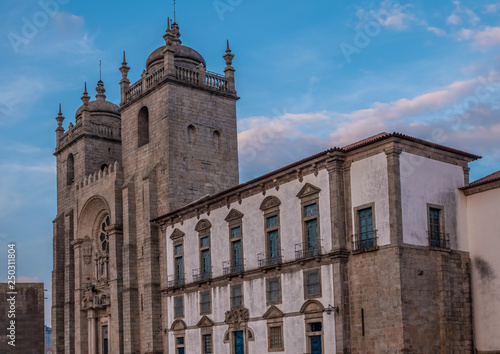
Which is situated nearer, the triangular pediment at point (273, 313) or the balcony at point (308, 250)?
the balcony at point (308, 250)

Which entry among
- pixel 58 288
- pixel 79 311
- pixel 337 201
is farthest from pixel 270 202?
pixel 58 288

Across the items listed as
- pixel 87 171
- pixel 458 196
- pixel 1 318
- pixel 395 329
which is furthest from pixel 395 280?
pixel 1 318

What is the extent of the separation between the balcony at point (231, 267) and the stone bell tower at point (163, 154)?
6831mm

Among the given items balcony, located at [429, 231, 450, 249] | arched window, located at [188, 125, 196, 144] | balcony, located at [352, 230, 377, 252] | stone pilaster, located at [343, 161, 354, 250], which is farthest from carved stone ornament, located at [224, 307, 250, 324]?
arched window, located at [188, 125, 196, 144]

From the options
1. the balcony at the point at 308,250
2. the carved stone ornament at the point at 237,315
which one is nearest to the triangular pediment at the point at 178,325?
the carved stone ornament at the point at 237,315

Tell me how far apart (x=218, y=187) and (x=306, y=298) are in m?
15.5

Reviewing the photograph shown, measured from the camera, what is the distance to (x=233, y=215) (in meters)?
38.0

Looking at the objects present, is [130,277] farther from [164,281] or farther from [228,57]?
[228,57]

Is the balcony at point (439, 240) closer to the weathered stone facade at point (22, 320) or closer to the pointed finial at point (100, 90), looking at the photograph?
the pointed finial at point (100, 90)

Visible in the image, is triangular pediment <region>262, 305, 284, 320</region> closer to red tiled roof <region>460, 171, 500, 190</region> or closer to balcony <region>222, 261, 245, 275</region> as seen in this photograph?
balcony <region>222, 261, 245, 275</region>

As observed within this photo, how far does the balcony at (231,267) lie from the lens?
121ft

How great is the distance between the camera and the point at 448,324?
1202 inches

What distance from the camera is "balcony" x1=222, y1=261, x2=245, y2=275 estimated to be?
3694 centimetres

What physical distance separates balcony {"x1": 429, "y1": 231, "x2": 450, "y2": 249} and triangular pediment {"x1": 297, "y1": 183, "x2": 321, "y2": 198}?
519 cm
